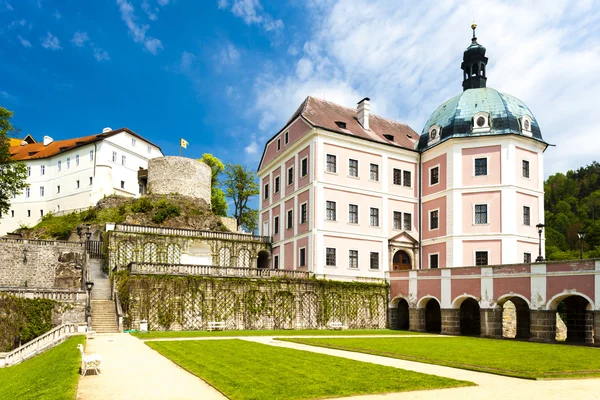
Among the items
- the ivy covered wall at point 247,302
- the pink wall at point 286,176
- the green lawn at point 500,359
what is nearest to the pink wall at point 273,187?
the pink wall at point 286,176

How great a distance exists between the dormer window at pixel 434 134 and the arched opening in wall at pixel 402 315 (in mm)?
11899

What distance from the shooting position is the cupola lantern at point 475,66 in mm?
41156

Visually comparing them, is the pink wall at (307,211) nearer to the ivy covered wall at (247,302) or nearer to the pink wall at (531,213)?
the ivy covered wall at (247,302)

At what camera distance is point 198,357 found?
15609mm

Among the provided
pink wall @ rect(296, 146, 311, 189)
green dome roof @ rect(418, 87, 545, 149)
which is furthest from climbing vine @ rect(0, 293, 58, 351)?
green dome roof @ rect(418, 87, 545, 149)

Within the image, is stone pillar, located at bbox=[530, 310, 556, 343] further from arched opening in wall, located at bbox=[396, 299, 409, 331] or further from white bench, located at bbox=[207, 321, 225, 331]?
white bench, located at bbox=[207, 321, 225, 331]

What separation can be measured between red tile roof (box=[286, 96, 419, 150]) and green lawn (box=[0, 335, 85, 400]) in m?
24.2

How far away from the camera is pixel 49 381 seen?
39.8 ft

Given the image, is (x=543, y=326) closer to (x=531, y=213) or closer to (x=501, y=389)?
(x=531, y=213)

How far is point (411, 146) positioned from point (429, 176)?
12.1 feet

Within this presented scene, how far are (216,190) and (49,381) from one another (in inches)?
2419

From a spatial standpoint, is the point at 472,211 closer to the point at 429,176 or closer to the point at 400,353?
the point at 429,176

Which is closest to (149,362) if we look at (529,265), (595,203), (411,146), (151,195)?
(529,265)

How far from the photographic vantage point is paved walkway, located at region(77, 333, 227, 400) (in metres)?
10.3
